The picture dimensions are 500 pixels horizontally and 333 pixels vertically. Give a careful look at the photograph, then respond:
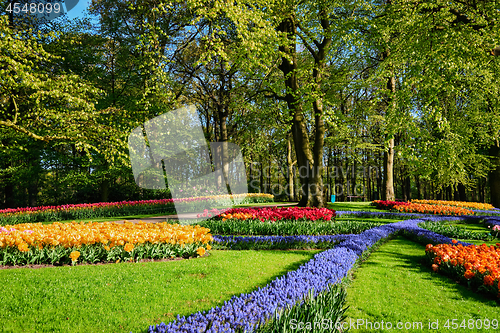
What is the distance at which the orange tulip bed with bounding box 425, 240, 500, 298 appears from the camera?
3957mm

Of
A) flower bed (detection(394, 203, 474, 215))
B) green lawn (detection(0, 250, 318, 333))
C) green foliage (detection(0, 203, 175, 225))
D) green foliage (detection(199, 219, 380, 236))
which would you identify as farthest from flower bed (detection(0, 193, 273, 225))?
green lawn (detection(0, 250, 318, 333))

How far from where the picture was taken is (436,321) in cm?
321

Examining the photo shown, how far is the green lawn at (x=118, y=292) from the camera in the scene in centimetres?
299

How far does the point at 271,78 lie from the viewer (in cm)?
1481

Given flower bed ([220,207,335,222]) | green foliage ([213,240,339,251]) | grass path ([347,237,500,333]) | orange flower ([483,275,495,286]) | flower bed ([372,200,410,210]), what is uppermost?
A: flower bed ([220,207,335,222])

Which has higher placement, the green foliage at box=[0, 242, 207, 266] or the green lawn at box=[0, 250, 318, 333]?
the green foliage at box=[0, 242, 207, 266]

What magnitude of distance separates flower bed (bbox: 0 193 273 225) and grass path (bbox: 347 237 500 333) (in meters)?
14.3

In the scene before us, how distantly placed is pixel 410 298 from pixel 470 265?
4.55 feet

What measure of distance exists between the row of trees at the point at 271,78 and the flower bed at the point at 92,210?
2.20 metres

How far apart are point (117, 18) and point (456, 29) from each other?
20.0 m

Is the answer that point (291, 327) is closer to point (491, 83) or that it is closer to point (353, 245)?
point (353, 245)

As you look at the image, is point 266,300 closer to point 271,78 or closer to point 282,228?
point 282,228

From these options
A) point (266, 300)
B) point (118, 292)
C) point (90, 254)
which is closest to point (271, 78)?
point (90, 254)

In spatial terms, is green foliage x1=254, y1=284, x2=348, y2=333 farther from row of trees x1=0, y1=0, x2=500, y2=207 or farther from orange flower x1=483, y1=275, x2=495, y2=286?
row of trees x1=0, y1=0, x2=500, y2=207
